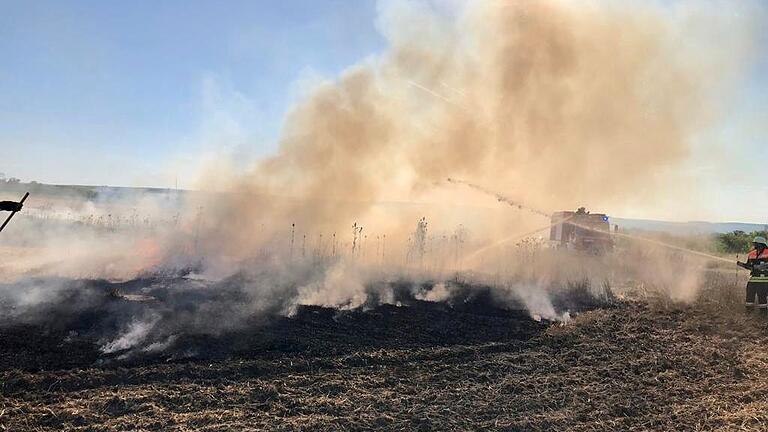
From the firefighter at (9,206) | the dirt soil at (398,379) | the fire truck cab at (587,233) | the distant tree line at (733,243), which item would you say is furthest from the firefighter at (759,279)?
the distant tree line at (733,243)

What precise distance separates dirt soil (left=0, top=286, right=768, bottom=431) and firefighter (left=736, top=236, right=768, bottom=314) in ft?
5.39

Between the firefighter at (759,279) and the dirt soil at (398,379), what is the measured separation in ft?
5.39

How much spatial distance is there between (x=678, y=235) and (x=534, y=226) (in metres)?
8.62

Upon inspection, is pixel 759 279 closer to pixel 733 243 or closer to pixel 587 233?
pixel 587 233

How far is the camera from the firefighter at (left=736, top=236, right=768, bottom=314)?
1112 centimetres

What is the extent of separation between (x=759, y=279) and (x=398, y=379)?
362 inches

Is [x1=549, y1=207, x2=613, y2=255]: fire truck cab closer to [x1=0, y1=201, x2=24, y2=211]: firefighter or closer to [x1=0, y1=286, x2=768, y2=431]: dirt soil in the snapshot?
[x1=0, y1=286, x2=768, y2=431]: dirt soil

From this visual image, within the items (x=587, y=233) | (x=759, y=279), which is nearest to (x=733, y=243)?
(x=587, y=233)

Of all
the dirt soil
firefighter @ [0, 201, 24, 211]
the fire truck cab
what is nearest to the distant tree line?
the fire truck cab

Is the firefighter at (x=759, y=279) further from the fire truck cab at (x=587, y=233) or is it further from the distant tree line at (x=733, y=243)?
the distant tree line at (x=733, y=243)

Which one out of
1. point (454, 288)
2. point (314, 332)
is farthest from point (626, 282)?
point (314, 332)

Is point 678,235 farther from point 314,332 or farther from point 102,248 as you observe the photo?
point 102,248

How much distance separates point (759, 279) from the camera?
11148mm

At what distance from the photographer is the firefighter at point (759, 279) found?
11117mm
